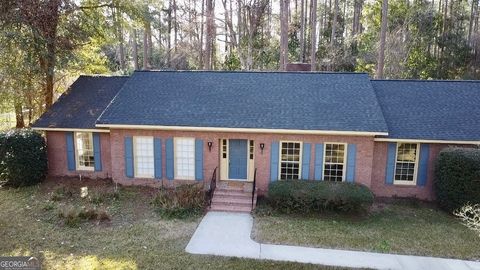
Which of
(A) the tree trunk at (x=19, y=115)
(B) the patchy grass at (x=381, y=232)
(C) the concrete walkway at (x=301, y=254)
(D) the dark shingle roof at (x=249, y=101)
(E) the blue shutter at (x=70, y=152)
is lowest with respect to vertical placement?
(C) the concrete walkway at (x=301, y=254)

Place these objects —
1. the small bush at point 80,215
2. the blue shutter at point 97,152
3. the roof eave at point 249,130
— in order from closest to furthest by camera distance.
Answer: the small bush at point 80,215
the roof eave at point 249,130
the blue shutter at point 97,152

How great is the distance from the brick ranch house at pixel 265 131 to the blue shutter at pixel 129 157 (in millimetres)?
40

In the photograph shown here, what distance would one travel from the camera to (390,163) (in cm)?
1364

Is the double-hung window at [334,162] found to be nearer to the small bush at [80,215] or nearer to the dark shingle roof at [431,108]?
the dark shingle roof at [431,108]

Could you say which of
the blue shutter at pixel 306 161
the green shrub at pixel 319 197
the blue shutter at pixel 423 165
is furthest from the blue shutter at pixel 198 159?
the blue shutter at pixel 423 165

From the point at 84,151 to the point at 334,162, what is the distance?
1050 centimetres

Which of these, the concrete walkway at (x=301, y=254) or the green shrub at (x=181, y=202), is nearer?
the concrete walkway at (x=301, y=254)

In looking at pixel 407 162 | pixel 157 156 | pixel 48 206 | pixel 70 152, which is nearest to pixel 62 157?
pixel 70 152

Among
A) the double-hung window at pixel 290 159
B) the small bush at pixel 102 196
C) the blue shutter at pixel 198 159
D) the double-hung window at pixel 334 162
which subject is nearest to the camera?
the small bush at pixel 102 196

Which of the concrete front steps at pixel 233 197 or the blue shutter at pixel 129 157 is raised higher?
the blue shutter at pixel 129 157

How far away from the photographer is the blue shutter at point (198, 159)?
1386 centimetres

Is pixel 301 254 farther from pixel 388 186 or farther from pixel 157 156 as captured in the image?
pixel 157 156

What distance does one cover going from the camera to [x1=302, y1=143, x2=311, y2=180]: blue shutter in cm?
1323

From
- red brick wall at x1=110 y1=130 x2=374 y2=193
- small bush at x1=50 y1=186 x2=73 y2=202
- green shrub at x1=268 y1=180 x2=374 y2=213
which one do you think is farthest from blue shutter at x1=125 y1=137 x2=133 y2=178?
green shrub at x1=268 y1=180 x2=374 y2=213
